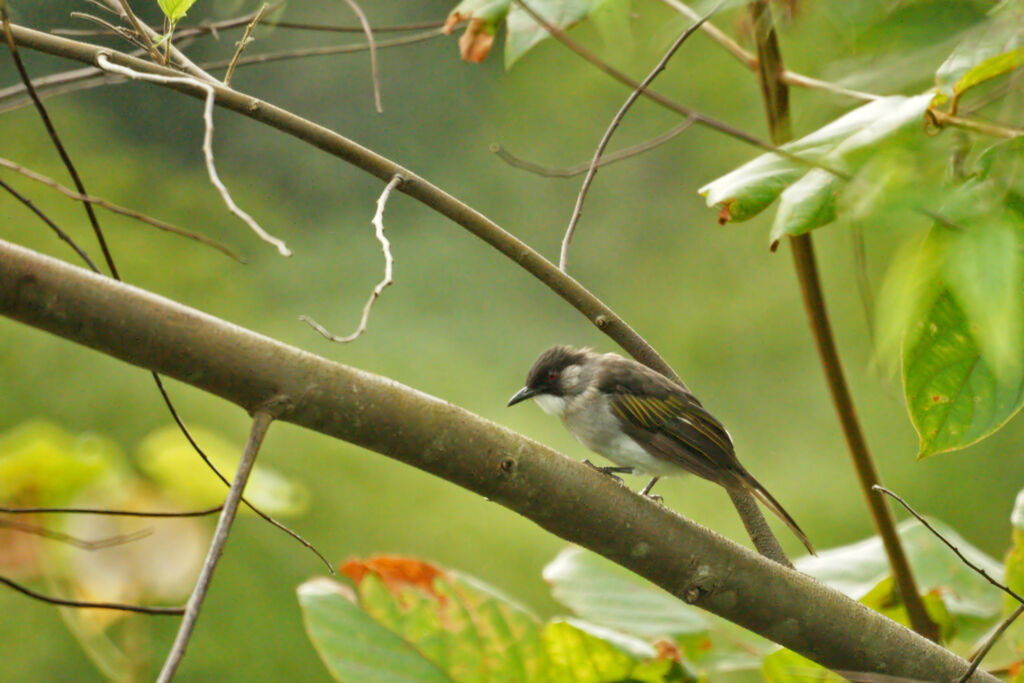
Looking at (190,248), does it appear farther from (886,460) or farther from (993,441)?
(993,441)

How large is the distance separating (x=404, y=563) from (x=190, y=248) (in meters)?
3.66

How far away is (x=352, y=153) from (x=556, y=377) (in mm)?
1469

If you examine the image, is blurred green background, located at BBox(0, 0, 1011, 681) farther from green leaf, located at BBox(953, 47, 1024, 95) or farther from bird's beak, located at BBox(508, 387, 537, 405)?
green leaf, located at BBox(953, 47, 1024, 95)

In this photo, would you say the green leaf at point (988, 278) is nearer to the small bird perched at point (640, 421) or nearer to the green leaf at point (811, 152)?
the green leaf at point (811, 152)

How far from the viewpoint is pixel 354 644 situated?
1768 mm

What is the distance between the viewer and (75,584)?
234 cm

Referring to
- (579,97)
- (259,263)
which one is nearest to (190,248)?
(259,263)

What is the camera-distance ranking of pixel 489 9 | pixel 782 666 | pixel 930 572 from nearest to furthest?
pixel 489 9
pixel 782 666
pixel 930 572

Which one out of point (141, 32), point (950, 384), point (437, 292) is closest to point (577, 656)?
point (950, 384)

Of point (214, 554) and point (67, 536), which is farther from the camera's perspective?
point (67, 536)

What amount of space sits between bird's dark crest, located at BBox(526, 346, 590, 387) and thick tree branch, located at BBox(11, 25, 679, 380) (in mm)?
1164

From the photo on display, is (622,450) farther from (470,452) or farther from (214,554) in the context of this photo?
(214,554)

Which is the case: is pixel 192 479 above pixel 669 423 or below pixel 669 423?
below

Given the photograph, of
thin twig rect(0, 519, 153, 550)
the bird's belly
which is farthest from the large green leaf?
the bird's belly
